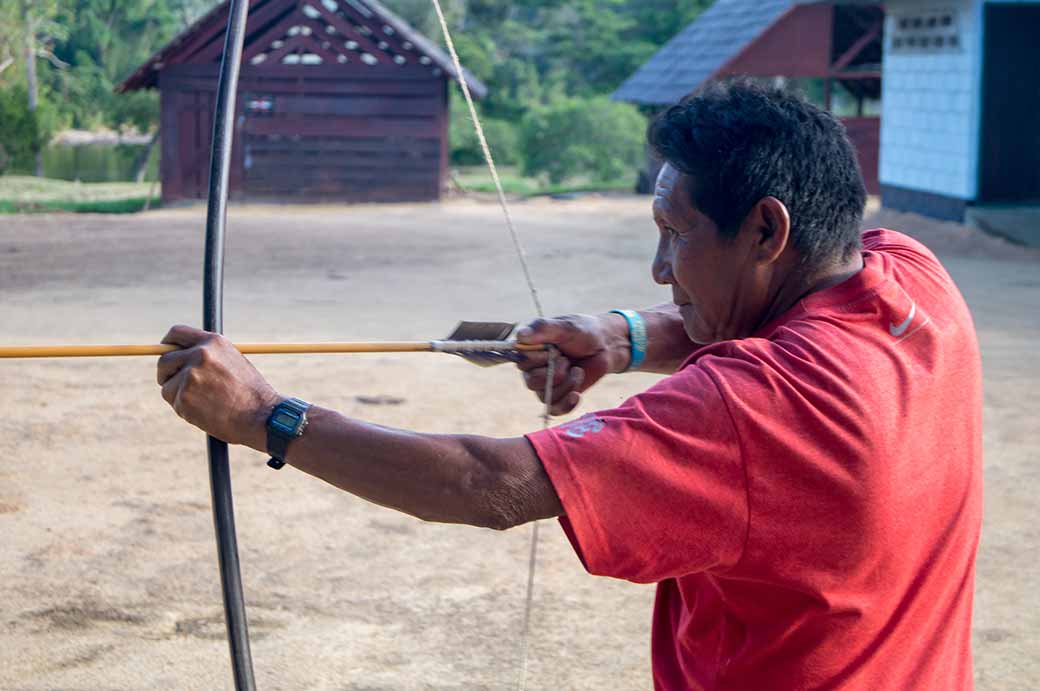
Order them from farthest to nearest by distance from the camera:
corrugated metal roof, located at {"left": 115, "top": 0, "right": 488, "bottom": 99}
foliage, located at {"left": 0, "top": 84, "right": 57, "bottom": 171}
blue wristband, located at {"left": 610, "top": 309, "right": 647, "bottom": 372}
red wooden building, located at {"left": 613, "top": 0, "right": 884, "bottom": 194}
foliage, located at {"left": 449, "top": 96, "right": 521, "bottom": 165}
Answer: foliage, located at {"left": 449, "top": 96, "right": 521, "bottom": 165}, red wooden building, located at {"left": 613, "top": 0, "right": 884, "bottom": 194}, foliage, located at {"left": 0, "top": 84, "right": 57, "bottom": 171}, corrugated metal roof, located at {"left": 115, "top": 0, "right": 488, "bottom": 99}, blue wristband, located at {"left": 610, "top": 309, "right": 647, "bottom": 372}

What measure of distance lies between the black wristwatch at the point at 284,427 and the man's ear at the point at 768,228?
0.60 m

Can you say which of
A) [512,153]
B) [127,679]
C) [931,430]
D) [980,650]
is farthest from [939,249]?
[512,153]

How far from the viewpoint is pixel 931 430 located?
5.14 feet

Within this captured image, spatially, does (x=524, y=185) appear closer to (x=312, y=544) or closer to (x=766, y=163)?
(x=312, y=544)

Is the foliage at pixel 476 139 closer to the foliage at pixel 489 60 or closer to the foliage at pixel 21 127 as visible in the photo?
the foliage at pixel 489 60

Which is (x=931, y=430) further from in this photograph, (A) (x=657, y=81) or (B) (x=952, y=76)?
(A) (x=657, y=81)

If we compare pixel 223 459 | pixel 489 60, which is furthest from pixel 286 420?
pixel 489 60

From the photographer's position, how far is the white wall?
13227 millimetres

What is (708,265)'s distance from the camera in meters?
1.69

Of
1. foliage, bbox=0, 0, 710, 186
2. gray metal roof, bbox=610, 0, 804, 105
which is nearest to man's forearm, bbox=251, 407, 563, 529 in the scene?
foliage, bbox=0, 0, 710, 186

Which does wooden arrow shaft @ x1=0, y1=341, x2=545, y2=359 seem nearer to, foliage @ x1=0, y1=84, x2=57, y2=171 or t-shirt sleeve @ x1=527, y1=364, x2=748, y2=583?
t-shirt sleeve @ x1=527, y1=364, x2=748, y2=583

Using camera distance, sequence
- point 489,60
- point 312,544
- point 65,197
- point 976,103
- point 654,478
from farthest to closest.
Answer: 1. point 489,60
2. point 65,197
3. point 976,103
4. point 312,544
5. point 654,478

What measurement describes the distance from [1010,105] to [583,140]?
13.0 meters

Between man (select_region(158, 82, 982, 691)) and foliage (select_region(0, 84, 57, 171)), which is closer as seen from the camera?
man (select_region(158, 82, 982, 691))
